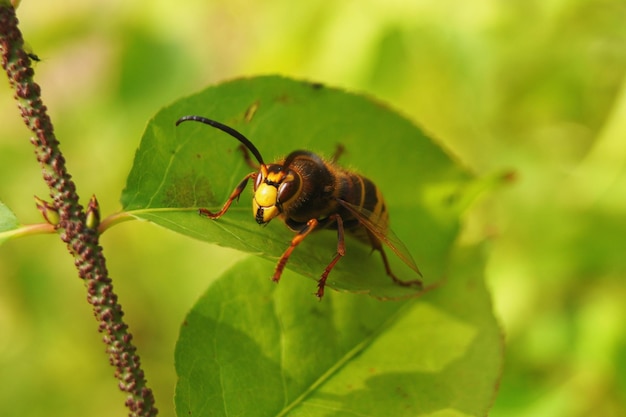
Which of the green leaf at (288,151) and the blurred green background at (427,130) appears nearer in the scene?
the green leaf at (288,151)

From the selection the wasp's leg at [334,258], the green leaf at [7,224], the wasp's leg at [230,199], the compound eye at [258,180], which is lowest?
the wasp's leg at [334,258]

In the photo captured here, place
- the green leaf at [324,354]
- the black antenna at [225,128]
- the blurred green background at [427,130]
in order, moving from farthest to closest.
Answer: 1. the blurred green background at [427,130]
2. the black antenna at [225,128]
3. the green leaf at [324,354]

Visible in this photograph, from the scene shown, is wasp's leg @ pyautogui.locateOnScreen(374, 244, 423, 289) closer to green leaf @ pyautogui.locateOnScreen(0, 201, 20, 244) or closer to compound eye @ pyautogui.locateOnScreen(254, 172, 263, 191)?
compound eye @ pyautogui.locateOnScreen(254, 172, 263, 191)

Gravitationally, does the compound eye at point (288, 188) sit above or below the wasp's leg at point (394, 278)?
above

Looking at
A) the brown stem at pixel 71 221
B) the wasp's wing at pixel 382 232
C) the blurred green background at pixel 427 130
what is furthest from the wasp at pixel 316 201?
the blurred green background at pixel 427 130

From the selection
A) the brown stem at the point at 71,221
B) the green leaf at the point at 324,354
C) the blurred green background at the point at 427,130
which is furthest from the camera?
the blurred green background at the point at 427,130

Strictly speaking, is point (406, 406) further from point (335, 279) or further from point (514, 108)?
point (514, 108)

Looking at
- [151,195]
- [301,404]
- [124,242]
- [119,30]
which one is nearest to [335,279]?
[301,404]

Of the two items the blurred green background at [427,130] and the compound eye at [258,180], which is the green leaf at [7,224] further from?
the blurred green background at [427,130]

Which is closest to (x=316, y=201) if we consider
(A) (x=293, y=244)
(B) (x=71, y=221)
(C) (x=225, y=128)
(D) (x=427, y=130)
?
(A) (x=293, y=244)
